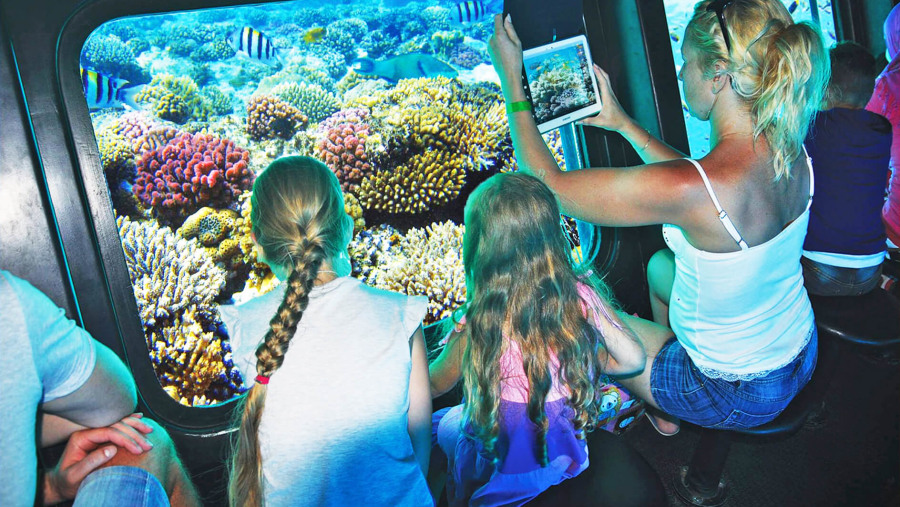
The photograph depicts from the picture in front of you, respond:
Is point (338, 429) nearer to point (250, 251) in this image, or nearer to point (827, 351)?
point (250, 251)

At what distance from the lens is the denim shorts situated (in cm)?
169

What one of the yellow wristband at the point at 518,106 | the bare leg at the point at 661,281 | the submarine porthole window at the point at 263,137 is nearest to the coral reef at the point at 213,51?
the submarine porthole window at the point at 263,137

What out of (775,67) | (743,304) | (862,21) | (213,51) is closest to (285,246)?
(213,51)

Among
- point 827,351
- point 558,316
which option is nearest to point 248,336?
point 558,316

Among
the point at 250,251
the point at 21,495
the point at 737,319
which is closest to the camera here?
the point at 21,495

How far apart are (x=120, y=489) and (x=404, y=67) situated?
2.00 meters

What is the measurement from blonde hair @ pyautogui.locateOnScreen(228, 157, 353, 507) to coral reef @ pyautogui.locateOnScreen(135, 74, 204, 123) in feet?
3.00

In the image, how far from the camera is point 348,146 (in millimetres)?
2283

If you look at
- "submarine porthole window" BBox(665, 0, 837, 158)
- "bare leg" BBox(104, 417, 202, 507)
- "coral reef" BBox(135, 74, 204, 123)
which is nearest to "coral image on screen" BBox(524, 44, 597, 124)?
"submarine porthole window" BBox(665, 0, 837, 158)

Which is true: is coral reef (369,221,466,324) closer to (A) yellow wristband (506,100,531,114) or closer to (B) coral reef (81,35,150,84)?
(A) yellow wristband (506,100,531,114)

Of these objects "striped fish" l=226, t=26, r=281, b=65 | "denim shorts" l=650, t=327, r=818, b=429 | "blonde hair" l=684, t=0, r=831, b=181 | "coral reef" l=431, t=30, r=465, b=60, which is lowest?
"denim shorts" l=650, t=327, r=818, b=429

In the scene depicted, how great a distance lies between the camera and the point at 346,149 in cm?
229

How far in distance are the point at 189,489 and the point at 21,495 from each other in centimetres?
64

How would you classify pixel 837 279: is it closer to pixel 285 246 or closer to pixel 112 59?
pixel 285 246
